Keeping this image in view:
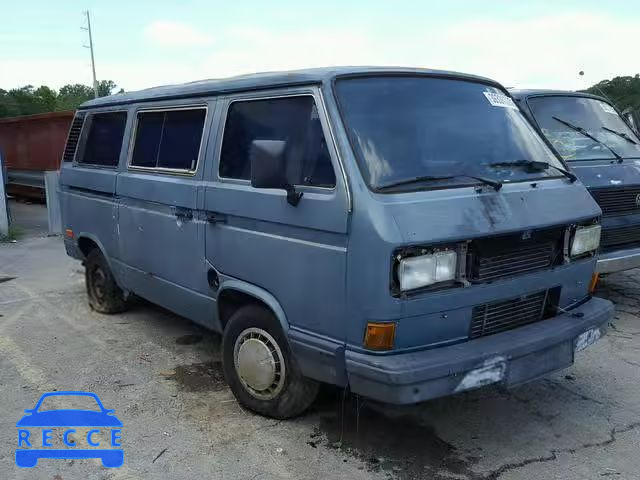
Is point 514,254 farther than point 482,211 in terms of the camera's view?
Yes

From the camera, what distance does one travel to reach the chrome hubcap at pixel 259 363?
355cm

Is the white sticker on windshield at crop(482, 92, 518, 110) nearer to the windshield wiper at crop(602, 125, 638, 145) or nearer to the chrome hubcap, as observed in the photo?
the chrome hubcap

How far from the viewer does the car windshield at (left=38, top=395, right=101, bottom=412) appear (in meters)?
3.95

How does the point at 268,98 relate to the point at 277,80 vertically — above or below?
below

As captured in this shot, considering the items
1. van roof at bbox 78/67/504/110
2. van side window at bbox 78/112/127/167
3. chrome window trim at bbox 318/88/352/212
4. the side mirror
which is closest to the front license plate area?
chrome window trim at bbox 318/88/352/212

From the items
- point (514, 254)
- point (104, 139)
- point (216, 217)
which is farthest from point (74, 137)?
point (514, 254)

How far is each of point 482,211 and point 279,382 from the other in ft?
5.15

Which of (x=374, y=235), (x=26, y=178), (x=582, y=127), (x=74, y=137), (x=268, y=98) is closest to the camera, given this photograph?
(x=374, y=235)

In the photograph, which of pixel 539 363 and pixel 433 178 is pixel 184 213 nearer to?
pixel 433 178

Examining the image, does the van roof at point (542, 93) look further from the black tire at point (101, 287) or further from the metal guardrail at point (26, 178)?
the metal guardrail at point (26, 178)

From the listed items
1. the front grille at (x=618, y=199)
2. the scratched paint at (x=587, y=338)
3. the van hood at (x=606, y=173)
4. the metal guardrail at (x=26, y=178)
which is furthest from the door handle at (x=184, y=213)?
the metal guardrail at (x=26, y=178)

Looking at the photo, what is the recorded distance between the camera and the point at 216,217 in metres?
3.88

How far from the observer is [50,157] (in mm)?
15211

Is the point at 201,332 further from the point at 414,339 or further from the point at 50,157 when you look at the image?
the point at 50,157
